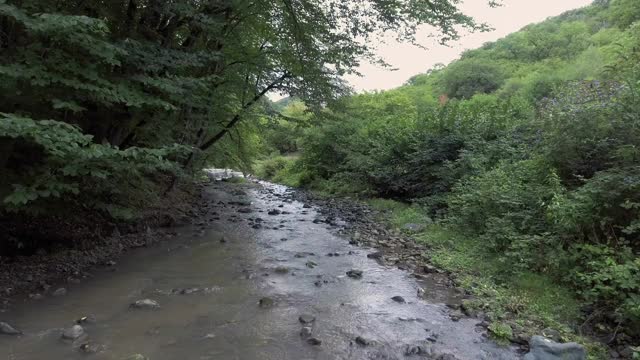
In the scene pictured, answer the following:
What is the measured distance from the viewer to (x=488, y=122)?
13180 mm

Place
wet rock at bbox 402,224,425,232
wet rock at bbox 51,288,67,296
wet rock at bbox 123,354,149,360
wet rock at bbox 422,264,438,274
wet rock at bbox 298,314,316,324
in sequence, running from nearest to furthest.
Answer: wet rock at bbox 123,354,149,360
wet rock at bbox 298,314,316,324
wet rock at bbox 51,288,67,296
wet rock at bbox 422,264,438,274
wet rock at bbox 402,224,425,232

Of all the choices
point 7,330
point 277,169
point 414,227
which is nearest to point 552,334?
point 414,227

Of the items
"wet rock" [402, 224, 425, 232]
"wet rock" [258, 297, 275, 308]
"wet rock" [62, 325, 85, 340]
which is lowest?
"wet rock" [62, 325, 85, 340]

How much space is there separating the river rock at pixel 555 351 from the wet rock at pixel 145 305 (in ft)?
14.7

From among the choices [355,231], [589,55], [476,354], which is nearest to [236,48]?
[355,231]

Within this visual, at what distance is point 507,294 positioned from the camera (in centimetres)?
627

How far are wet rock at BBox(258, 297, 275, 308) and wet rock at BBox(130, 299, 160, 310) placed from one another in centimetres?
134

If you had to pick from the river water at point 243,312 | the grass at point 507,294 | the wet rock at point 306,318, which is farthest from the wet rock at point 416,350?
the wet rock at point 306,318

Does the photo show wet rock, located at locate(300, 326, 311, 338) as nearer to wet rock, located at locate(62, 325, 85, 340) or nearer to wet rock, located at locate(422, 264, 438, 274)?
wet rock, located at locate(62, 325, 85, 340)

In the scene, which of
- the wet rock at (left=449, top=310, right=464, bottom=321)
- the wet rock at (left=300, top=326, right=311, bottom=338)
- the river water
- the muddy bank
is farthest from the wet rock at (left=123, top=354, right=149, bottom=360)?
the wet rock at (left=449, top=310, right=464, bottom=321)

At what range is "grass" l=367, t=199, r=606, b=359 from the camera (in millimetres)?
5238

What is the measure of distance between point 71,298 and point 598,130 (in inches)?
333

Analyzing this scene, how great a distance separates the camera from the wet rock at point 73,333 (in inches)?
186

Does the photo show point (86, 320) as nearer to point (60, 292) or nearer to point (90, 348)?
point (90, 348)
